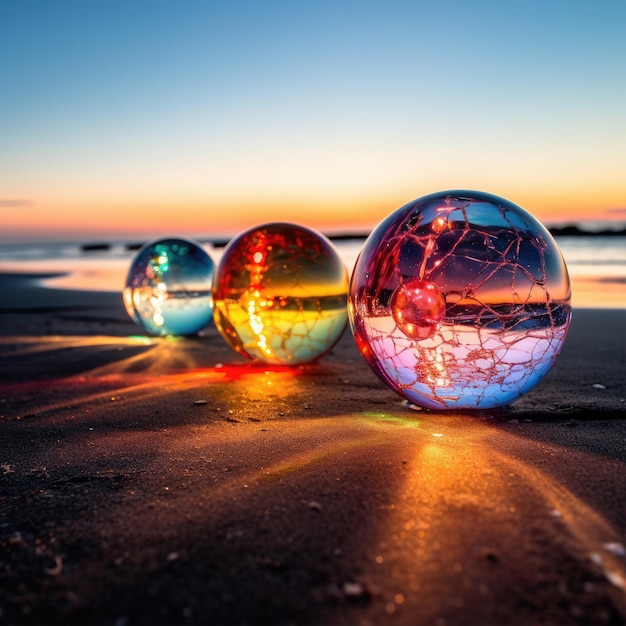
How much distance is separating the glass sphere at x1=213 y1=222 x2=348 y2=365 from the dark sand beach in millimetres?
571

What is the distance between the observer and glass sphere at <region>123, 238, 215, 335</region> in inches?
247

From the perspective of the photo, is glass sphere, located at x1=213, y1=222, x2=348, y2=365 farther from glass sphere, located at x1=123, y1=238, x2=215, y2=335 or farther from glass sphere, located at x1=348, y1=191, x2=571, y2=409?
glass sphere, located at x1=123, y1=238, x2=215, y2=335

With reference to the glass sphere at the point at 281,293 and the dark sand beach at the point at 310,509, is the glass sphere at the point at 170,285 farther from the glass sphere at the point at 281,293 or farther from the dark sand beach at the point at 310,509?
the dark sand beach at the point at 310,509

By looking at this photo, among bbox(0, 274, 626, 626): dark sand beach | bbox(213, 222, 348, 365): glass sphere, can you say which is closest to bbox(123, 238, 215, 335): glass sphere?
bbox(213, 222, 348, 365): glass sphere

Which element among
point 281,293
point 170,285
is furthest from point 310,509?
point 170,285

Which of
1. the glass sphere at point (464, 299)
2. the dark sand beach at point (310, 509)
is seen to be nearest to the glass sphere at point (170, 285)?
the dark sand beach at point (310, 509)

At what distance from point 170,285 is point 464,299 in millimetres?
4012

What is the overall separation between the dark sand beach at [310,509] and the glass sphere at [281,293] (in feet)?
1.87

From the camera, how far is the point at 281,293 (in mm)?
4566

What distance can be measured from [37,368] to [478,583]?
15.2ft

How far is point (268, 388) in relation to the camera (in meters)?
4.36

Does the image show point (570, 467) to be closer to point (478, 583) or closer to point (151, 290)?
point (478, 583)

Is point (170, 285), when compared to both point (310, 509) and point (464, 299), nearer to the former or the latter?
point (464, 299)

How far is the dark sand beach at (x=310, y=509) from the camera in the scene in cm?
174
